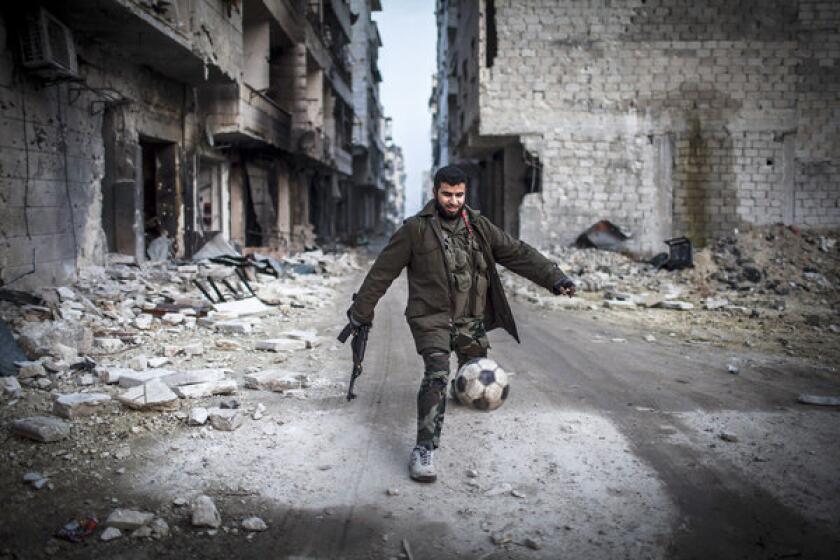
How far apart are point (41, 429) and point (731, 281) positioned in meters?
12.0

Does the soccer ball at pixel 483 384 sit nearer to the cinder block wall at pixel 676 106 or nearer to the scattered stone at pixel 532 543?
the scattered stone at pixel 532 543

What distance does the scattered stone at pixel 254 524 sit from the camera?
2.60m

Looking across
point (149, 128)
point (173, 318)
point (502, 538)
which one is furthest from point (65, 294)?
point (502, 538)

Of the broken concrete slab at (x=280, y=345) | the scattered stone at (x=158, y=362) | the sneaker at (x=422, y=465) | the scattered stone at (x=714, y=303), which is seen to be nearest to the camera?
the sneaker at (x=422, y=465)

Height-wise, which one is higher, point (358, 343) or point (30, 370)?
point (358, 343)

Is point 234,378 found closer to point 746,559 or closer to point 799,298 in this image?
point 746,559

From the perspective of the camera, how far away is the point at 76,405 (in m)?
3.82

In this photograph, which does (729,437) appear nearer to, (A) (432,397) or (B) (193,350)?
(A) (432,397)

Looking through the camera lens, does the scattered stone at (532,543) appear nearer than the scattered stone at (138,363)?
Yes

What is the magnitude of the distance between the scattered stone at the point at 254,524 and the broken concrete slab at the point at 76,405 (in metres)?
1.85

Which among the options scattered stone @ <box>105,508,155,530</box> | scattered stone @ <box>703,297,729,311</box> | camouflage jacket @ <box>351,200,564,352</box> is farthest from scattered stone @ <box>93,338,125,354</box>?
scattered stone @ <box>703,297,729,311</box>

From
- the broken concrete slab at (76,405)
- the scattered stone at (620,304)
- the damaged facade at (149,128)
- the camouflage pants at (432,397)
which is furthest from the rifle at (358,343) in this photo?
the scattered stone at (620,304)

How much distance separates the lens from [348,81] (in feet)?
96.6

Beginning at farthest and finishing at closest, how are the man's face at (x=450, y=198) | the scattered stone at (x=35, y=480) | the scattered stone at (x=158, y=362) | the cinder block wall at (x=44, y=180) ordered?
the cinder block wall at (x=44, y=180), the scattered stone at (x=158, y=362), the man's face at (x=450, y=198), the scattered stone at (x=35, y=480)
